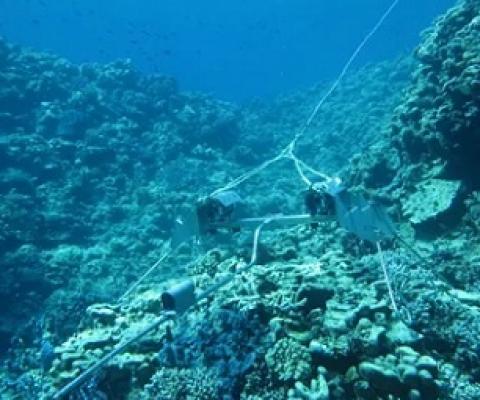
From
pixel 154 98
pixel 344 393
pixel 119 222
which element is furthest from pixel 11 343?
pixel 154 98

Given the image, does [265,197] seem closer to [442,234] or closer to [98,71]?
[442,234]

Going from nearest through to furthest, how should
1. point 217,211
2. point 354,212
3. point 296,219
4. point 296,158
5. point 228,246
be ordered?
1. point 354,212
2. point 296,219
3. point 217,211
4. point 296,158
5. point 228,246

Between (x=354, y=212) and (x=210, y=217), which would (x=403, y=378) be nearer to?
(x=354, y=212)

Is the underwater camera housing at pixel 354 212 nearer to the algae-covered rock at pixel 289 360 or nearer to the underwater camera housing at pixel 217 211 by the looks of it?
the underwater camera housing at pixel 217 211

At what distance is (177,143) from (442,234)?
15421 mm

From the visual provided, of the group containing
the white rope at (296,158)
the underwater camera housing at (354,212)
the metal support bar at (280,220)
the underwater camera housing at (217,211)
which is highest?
the white rope at (296,158)

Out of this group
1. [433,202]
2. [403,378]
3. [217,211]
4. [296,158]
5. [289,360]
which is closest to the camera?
[403,378]

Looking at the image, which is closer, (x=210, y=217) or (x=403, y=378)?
(x=403, y=378)

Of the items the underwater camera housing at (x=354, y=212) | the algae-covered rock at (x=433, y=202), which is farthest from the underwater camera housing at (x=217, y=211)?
the algae-covered rock at (x=433, y=202)

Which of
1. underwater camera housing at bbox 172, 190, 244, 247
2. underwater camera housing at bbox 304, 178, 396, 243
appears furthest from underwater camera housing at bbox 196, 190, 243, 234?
underwater camera housing at bbox 304, 178, 396, 243

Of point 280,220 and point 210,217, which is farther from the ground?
point 210,217

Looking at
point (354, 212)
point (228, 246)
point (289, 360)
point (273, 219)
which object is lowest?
point (289, 360)

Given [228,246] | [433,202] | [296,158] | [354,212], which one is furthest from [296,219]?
[433,202]

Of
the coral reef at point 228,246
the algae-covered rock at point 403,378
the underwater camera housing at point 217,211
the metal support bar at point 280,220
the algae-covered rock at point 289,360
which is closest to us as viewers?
the algae-covered rock at point 403,378
